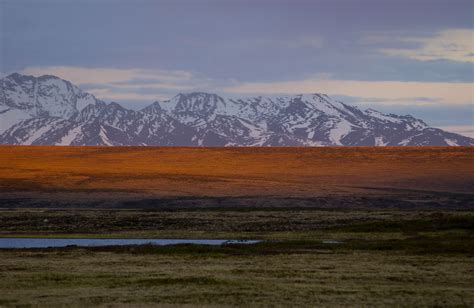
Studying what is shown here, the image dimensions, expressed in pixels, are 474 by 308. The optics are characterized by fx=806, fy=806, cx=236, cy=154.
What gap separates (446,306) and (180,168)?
445ft

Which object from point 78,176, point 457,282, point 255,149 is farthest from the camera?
point 255,149

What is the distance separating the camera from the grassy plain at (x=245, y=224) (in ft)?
113

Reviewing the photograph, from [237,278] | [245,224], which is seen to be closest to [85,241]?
[245,224]

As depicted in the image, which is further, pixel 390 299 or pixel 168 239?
pixel 168 239

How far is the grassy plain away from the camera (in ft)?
113

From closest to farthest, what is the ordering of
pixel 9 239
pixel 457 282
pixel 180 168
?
pixel 457 282, pixel 9 239, pixel 180 168

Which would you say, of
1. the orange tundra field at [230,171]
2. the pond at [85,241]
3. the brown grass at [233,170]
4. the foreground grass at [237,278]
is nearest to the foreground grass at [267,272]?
the foreground grass at [237,278]

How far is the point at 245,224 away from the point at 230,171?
263ft

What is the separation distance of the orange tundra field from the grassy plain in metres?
0.40

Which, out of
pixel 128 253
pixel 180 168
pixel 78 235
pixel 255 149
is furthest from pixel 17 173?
pixel 128 253

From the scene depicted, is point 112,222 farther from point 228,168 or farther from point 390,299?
point 228,168

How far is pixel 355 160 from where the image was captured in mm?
168875

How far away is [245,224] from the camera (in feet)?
269

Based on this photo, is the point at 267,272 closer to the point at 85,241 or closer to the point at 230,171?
the point at 85,241
